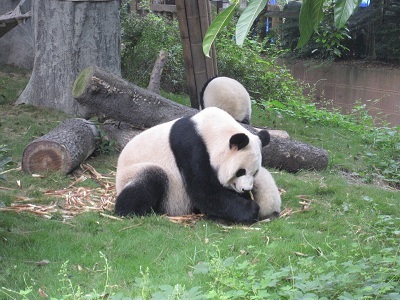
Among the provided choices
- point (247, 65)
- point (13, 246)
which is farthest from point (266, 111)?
point (13, 246)

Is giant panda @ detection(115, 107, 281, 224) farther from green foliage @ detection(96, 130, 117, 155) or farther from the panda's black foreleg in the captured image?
green foliage @ detection(96, 130, 117, 155)

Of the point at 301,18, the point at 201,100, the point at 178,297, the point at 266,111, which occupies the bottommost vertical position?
the point at 266,111

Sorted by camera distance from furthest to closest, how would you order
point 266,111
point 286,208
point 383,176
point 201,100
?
point 266,111
point 201,100
point 383,176
point 286,208

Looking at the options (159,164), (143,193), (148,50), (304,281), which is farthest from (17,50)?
(304,281)

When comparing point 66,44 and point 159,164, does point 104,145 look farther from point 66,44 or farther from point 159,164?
point 159,164

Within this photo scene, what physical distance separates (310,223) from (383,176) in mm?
3106

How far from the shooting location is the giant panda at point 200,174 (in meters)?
5.68

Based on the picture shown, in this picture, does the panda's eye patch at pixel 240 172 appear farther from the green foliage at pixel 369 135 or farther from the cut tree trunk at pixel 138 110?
the green foliage at pixel 369 135

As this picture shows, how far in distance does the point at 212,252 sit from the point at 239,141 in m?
1.12

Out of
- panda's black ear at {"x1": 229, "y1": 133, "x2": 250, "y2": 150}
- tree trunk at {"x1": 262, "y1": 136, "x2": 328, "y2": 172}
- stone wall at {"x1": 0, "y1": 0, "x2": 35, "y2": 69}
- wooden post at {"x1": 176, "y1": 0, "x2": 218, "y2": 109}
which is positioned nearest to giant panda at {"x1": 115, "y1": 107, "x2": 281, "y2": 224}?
panda's black ear at {"x1": 229, "y1": 133, "x2": 250, "y2": 150}

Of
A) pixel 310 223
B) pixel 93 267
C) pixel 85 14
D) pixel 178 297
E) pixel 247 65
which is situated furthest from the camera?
pixel 247 65

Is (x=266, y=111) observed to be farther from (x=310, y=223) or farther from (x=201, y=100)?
(x=310, y=223)

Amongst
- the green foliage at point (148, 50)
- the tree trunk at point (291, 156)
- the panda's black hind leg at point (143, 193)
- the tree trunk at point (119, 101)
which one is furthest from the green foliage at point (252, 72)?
the panda's black hind leg at point (143, 193)

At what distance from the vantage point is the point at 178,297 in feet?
11.1
